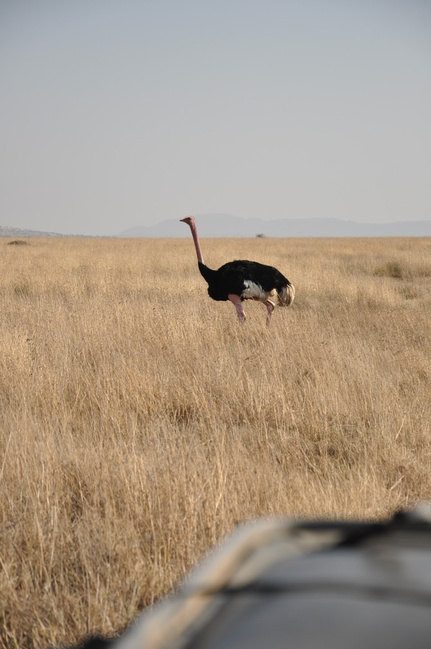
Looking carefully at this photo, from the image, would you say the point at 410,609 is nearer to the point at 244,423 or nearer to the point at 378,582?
the point at 378,582

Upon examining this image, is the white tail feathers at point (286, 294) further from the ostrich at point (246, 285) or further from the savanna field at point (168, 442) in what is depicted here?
the savanna field at point (168, 442)

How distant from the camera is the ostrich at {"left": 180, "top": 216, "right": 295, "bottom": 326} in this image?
8.65 m

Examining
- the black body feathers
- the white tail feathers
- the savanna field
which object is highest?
the black body feathers

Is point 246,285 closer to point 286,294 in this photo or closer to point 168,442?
point 286,294

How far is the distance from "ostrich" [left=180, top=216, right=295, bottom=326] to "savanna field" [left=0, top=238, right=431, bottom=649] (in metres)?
0.29

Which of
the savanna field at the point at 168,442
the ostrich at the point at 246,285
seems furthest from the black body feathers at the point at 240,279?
the savanna field at the point at 168,442

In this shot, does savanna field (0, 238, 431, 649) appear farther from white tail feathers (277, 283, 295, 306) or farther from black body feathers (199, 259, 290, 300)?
black body feathers (199, 259, 290, 300)

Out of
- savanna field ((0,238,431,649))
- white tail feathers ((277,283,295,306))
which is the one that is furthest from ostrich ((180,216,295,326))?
savanna field ((0,238,431,649))

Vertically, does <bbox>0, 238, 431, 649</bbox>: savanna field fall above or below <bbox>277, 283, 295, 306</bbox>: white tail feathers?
below

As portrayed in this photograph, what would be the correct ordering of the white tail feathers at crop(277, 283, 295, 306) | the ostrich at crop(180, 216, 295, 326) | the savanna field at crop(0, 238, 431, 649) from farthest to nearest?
the white tail feathers at crop(277, 283, 295, 306) < the ostrich at crop(180, 216, 295, 326) < the savanna field at crop(0, 238, 431, 649)

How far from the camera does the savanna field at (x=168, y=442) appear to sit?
225 cm

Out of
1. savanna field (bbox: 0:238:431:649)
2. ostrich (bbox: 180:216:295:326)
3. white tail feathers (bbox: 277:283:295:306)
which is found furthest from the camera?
white tail feathers (bbox: 277:283:295:306)

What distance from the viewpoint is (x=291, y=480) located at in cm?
312

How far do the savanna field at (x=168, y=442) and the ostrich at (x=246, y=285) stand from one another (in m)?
0.29
